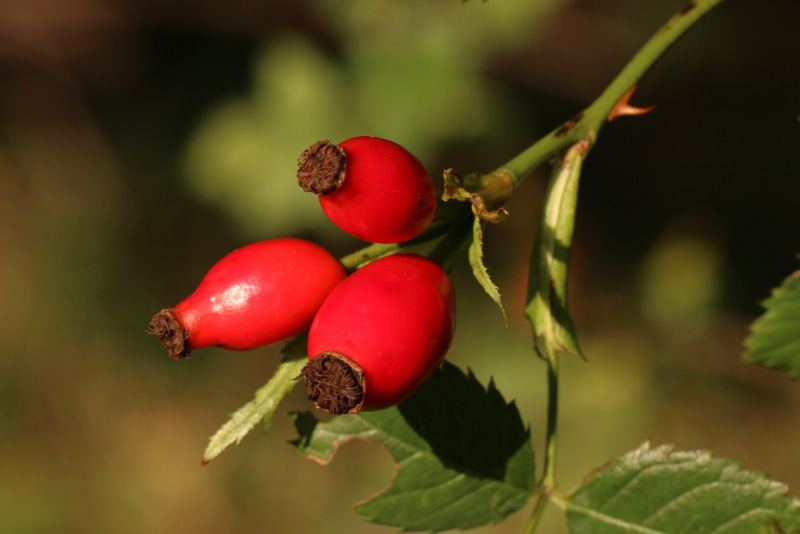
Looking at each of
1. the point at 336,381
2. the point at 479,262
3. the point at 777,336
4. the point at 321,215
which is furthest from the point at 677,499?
the point at 321,215

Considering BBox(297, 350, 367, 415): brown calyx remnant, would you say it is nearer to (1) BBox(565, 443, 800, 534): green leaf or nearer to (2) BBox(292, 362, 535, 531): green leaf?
(2) BBox(292, 362, 535, 531): green leaf

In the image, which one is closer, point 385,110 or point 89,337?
point 385,110

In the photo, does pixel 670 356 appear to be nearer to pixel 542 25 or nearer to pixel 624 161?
pixel 624 161

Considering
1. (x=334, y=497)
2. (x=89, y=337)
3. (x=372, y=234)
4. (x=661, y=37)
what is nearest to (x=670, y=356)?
(x=334, y=497)

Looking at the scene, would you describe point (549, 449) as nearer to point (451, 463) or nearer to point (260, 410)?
point (451, 463)

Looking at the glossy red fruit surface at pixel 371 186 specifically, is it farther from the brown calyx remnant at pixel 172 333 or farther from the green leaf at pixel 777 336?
the green leaf at pixel 777 336

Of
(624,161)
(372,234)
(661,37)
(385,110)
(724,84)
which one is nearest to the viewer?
(372,234)
